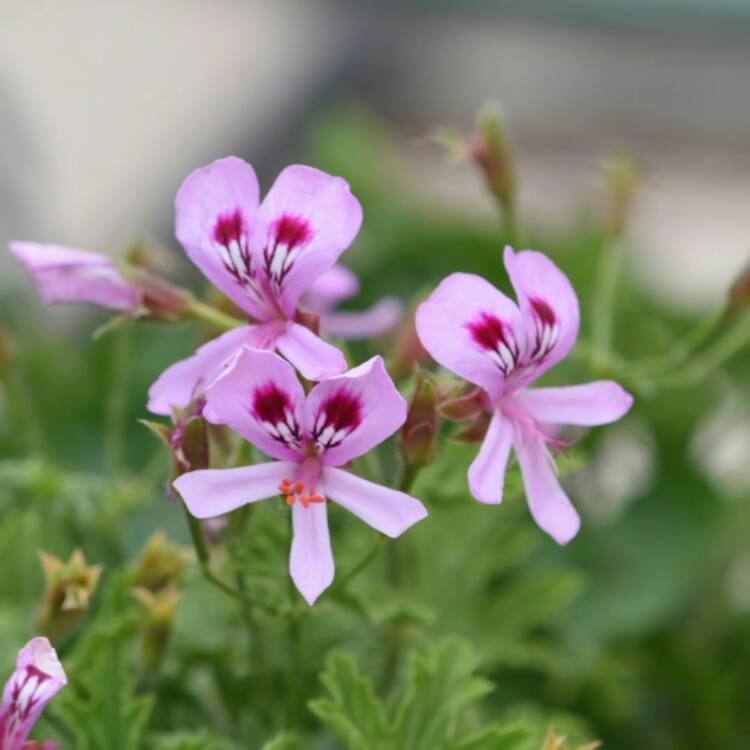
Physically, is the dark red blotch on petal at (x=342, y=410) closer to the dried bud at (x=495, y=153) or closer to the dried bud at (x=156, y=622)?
the dried bud at (x=156, y=622)

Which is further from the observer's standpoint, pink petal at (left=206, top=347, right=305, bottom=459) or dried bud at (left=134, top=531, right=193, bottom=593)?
dried bud at (left=134, top=531, right=193, bottom=593)

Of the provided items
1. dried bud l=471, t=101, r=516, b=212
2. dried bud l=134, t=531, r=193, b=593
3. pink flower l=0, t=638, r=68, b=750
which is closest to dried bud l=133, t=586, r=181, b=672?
dried bud l=134, t=531, r=193, b=593

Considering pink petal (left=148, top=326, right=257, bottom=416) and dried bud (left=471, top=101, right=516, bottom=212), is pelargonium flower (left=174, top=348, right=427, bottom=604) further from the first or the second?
dried bud (left=471, top=101, right=516, bottom=212)

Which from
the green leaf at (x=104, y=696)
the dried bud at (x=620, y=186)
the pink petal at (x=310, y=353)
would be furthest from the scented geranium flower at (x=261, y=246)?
the dried bud at (x=620, y=186)

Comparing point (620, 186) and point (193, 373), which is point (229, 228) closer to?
point (193, 373)

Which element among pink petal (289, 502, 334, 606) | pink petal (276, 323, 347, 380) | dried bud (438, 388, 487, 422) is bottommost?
pink petal (289, 502, 334, 606)
